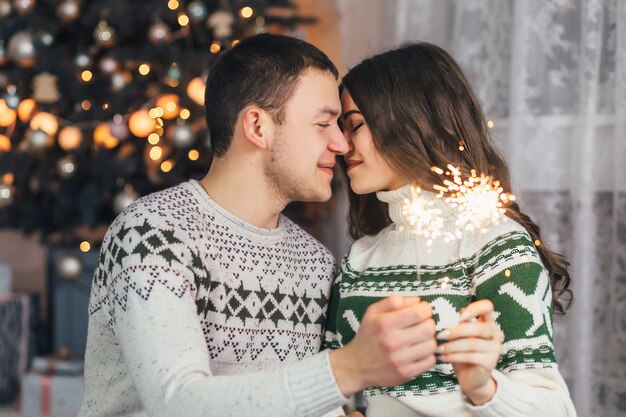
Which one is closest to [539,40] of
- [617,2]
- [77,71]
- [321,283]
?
[617,2]

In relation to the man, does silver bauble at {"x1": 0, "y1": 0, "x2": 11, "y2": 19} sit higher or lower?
higher

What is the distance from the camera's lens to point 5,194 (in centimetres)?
319

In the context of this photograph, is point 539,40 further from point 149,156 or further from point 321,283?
point 149,156

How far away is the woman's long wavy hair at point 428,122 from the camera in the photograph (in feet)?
5.52

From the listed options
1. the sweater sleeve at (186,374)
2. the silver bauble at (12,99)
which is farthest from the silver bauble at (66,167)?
the sweater sleeve at (186,374)

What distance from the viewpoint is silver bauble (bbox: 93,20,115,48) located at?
305 cm

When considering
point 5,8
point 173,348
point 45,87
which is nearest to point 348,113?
point 173,348

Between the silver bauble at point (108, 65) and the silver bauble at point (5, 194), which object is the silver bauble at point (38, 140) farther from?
the silver bauble at point (108, 65)

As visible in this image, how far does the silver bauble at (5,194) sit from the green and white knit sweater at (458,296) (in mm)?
1892

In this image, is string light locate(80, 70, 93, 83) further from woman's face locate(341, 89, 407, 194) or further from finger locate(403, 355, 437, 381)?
finger locate(403, 355, 437, 381)

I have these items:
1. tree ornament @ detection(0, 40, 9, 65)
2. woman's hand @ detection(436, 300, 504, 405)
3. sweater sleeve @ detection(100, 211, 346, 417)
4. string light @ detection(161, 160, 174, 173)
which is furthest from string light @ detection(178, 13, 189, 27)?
woman's hand @ detection(436, 300, 504, 405)

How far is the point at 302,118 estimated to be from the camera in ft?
5.54

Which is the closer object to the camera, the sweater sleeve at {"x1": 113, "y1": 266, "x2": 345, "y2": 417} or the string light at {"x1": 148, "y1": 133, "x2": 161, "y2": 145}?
the sweater sleeve at {"x1": 113, "y1": 266, "x2": 345, "y2": 417}

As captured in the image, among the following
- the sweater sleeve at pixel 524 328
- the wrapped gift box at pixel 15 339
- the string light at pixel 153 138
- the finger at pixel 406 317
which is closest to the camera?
the finger at pixel 406 317
